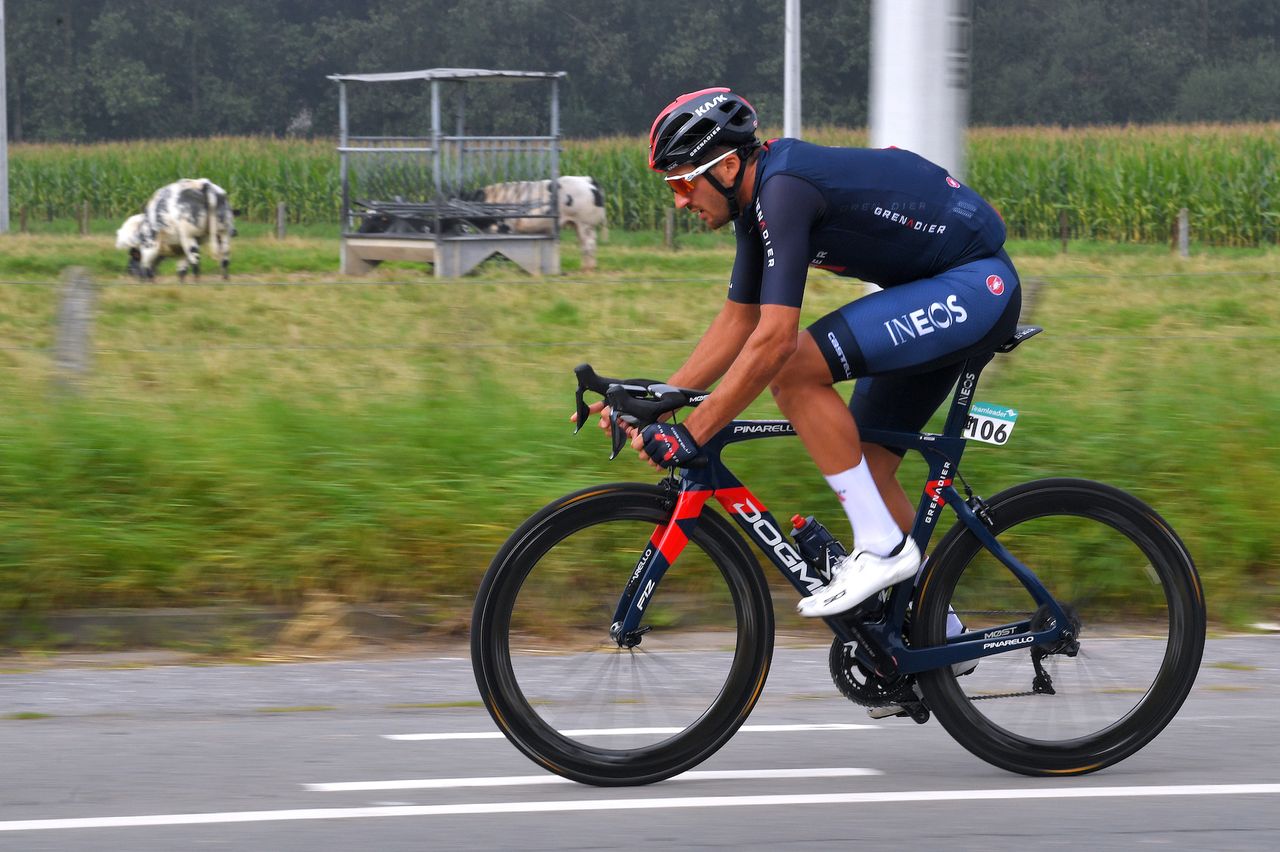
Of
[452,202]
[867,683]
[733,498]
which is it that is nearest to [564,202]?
[452,202]

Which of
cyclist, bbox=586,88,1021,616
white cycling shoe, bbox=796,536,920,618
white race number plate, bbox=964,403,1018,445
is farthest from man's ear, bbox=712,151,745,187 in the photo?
white cycling shoe, bbox=796,536,920,618

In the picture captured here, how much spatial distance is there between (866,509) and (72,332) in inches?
187

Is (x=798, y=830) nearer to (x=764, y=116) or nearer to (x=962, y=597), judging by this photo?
(x=962, y=597)

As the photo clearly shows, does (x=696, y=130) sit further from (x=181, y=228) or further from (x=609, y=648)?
(x=181, y=228)

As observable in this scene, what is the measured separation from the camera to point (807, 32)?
58656mm

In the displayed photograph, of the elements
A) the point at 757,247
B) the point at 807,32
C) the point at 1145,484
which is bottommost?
the point at 1145,484

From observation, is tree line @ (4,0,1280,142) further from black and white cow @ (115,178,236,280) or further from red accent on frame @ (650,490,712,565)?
red accent on frame @ (650,490,712,565)

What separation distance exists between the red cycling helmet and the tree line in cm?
5390

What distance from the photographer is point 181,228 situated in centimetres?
2530

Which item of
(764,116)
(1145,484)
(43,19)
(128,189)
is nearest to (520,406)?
(1145,484)

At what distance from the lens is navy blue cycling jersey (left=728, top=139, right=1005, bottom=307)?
4645 mm

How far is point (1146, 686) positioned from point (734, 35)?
188 ft

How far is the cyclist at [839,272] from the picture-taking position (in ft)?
15.3

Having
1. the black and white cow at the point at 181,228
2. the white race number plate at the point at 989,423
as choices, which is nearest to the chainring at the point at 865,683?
the white race number plate at the point at 989,423
